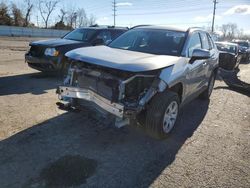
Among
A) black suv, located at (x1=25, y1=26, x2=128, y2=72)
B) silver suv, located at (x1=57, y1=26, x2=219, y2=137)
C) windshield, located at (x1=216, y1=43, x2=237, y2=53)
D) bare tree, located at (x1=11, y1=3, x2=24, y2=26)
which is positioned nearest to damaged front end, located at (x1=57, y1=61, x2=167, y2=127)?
silver suv, located at (x1=57, y1=26, x2=219, y2=137)

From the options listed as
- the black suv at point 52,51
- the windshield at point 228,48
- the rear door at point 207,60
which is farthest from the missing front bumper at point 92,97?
the windshield at point 228,48

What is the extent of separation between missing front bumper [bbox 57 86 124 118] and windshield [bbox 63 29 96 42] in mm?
5060

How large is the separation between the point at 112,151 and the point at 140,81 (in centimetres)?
114

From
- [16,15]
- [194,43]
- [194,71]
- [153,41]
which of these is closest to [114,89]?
[153,41]

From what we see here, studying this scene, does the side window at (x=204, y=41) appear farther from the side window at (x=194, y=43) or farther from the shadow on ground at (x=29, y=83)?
the shadow on ground at (x=29, y=83)

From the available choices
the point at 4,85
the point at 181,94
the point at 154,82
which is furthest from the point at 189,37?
the point at 4,85

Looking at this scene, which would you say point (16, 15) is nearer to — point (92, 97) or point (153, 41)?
point (153, 41)

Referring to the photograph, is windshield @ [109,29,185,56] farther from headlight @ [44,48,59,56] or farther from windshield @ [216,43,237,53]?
windshield @ [216,43,237,53]

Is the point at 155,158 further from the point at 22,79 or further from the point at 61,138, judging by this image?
the point at 22,79

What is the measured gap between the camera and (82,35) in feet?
31.5

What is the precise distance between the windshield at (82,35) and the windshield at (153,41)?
12.3 feet

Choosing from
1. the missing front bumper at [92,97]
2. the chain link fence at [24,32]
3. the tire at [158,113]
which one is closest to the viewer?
the missing front bumper at [92,97]

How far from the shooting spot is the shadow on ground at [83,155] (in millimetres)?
3354

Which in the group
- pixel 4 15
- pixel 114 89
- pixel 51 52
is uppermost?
pixel 4 15
